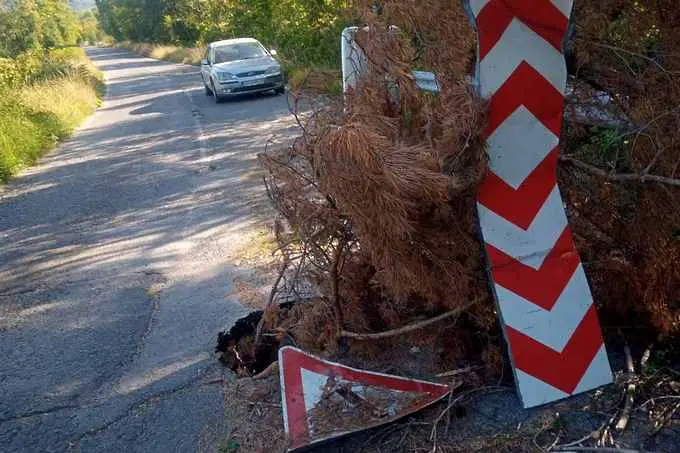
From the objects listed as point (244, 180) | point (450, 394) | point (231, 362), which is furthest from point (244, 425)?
point (244, 180)

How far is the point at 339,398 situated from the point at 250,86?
17.4 m

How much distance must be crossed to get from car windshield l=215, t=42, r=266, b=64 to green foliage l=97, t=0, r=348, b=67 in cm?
71

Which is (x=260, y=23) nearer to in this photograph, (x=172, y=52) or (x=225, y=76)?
(x=225, y=76)

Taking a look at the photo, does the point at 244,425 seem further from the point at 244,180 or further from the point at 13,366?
the point at 244,180

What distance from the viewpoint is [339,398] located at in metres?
3.32

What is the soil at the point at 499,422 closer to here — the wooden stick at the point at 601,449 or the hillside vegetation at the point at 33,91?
the wooden stick at the point at 601,449

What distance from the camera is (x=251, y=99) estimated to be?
67.5 ft

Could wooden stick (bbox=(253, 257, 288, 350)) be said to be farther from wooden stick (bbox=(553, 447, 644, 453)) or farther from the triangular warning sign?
wooden stick (bbox=(553, 447, 644, 453))

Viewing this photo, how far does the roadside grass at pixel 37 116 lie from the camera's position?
14.4 metres

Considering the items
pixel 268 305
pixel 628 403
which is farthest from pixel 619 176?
pixel 268 305

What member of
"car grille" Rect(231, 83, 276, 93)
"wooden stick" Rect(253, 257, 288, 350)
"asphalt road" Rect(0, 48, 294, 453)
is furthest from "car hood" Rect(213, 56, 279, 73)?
"wooden stick" Rect(253, 257, 288, 350)

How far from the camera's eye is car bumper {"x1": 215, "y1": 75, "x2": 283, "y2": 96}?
1975 centimetres

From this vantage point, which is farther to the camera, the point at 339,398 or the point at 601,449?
the point at 339,398

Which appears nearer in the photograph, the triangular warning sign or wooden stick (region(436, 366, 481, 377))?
the triangular warning sign
